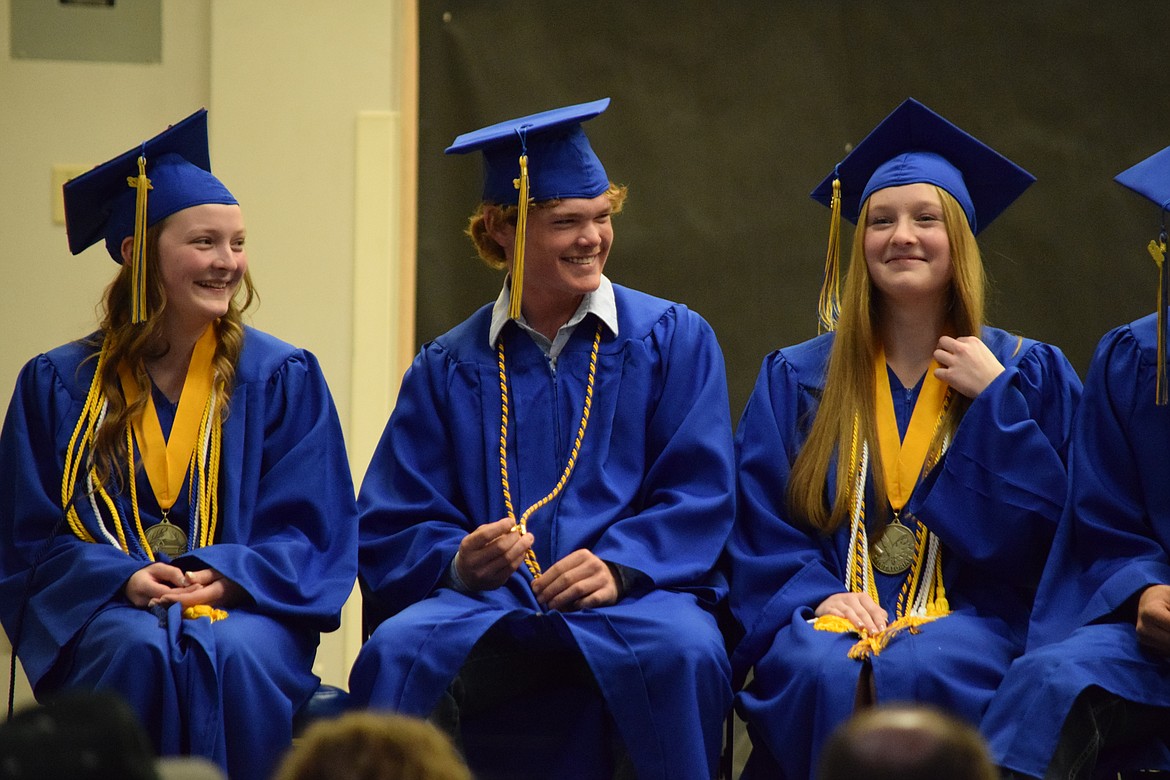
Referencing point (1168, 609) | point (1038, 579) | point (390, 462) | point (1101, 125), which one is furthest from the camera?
point (1101, 125)

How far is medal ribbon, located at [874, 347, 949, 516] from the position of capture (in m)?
3.82

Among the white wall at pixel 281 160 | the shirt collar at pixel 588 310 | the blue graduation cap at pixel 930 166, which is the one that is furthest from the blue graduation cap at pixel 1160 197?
the white wall at pixel 281 160

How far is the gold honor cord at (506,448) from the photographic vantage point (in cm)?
383

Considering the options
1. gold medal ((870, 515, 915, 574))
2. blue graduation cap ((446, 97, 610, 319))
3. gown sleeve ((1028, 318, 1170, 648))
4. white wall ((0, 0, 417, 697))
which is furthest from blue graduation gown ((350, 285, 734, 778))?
white wall ((0, 0, 417, 697))

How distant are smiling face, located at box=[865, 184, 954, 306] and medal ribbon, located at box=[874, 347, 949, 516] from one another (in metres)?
0.22

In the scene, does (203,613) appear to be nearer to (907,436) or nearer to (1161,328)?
(907,436)

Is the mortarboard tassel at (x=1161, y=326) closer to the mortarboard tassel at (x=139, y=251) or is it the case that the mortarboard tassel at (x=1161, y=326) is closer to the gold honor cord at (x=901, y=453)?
the gold honor cord at (x=901, y=453)

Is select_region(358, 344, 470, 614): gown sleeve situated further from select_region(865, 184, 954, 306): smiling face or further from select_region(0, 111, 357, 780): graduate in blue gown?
select_region(865, 184, 954, 306): smiling face

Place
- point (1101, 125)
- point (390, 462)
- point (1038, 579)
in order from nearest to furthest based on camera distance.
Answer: point (1038, 579)
point (390, 462)
point (1101, 125)

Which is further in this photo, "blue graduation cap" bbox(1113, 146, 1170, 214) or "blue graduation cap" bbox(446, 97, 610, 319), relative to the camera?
"blue graduation cap" bbox(446, 97, 610, 319)

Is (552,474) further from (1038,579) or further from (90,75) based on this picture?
(90,75)

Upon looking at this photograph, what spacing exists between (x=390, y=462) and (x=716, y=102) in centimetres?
218

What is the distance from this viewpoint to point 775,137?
5.59 m

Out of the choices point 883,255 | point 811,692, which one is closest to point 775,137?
point 883,255
